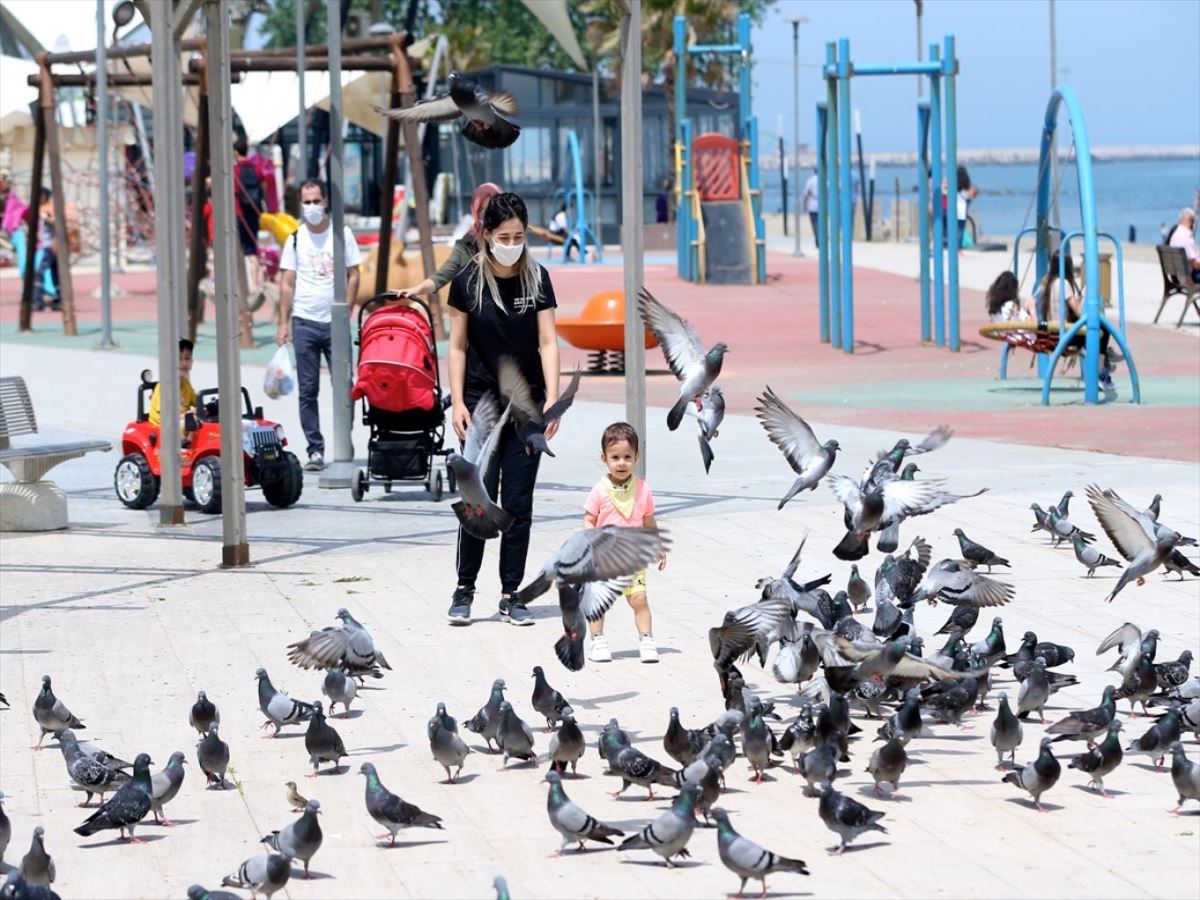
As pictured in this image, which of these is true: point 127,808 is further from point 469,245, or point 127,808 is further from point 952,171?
point 952,171

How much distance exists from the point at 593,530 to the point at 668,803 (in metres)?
1.09

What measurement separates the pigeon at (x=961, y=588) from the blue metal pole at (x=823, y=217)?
16.3 m

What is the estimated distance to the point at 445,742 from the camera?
21.2ft

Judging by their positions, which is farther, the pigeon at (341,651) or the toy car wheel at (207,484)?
the toy car wheel at (207,484)

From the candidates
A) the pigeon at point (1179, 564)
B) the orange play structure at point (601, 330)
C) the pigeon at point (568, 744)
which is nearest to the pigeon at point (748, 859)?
the pigeon at point (568, 744)

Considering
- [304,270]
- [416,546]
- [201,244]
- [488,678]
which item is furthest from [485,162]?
[488,678]

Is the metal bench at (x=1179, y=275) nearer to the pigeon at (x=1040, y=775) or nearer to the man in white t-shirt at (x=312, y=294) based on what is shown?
the man in white t-shirt at (x=312, y=294)

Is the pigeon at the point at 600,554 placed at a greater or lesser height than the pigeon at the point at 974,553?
greater

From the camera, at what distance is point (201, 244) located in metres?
23.7

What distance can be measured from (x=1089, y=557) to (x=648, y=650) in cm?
286

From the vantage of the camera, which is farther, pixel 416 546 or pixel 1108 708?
pixel 416 546

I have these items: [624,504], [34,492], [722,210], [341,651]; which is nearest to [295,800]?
[341,651]

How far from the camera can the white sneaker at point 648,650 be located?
8.34m

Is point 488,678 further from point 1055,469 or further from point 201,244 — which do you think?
point 201,244
